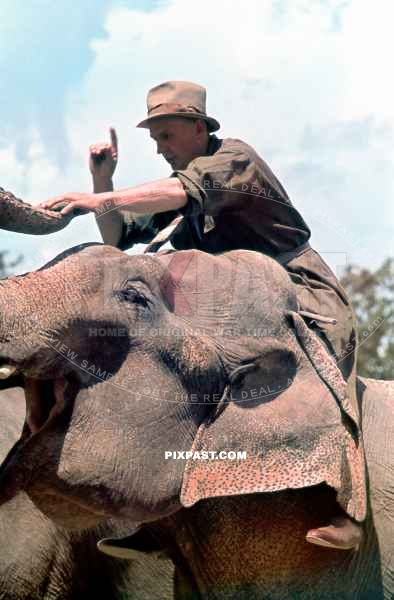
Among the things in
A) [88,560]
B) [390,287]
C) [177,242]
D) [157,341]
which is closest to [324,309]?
[177,242]

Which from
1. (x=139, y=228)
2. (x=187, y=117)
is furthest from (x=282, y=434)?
(x=187, y=117)

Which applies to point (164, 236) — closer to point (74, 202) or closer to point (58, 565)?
point (74, 202)

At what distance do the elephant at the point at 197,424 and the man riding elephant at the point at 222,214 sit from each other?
24 cm

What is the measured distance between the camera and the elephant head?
4.38m

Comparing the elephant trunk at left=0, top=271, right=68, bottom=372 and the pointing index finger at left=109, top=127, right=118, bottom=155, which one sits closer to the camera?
the elephant trunk at left=0, top=271, right=68, bottom=372

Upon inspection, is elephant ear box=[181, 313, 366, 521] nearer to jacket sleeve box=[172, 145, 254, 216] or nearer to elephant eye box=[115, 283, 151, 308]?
elephant eye box=[115, 283, 151, 308]

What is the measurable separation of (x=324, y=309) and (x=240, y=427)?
0.85 metres

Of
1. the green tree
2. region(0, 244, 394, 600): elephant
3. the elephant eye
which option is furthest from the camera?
the green tree

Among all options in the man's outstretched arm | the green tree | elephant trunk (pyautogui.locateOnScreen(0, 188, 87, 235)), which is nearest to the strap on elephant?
the man's outstretched arm

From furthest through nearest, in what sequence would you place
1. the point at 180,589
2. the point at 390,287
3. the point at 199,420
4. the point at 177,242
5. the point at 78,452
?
1. the point at 390,287
2. the point at 177,242
3. the point at 180,589
4. the point at 199,420
5. the point at 78,452

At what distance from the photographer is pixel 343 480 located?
4.84 metres

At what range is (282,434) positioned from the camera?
4.80m

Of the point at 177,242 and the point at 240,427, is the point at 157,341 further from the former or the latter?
the point at 177,242

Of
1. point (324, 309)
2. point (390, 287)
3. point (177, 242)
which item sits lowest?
point (390, 287)
